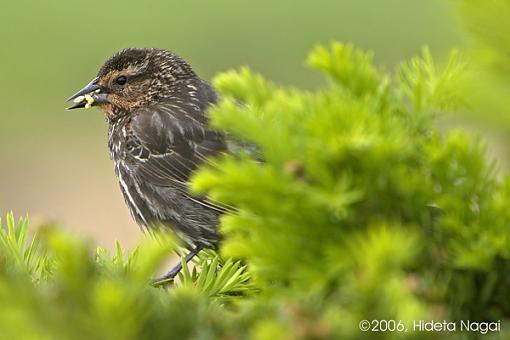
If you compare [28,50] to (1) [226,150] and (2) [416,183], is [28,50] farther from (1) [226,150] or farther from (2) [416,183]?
(2) [416,183]

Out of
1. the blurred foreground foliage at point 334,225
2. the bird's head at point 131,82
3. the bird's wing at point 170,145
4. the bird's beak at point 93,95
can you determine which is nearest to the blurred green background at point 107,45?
the bird's head at point 131,82

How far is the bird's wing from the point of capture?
4.62m

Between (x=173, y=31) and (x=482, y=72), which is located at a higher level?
(x=173, y=31)

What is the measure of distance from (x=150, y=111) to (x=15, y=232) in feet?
9.96

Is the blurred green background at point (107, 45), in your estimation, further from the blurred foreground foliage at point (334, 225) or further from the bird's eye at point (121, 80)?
the blurred foreground foliage at point (334, 225)

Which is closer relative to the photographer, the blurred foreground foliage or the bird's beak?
the blurred foreground foliage

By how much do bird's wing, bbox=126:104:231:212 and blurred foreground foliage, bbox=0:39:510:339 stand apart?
121 inches

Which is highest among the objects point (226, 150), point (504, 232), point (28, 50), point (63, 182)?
point (28, 50)

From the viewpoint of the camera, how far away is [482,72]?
148 cm

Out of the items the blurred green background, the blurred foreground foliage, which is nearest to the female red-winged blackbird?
the blurred foreground foliage

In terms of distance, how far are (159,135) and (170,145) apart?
0.32 ft

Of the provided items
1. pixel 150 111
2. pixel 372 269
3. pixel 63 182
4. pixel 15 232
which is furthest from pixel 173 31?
pixel 372 269

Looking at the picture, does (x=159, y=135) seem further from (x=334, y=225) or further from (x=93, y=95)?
(x=334, y=225)

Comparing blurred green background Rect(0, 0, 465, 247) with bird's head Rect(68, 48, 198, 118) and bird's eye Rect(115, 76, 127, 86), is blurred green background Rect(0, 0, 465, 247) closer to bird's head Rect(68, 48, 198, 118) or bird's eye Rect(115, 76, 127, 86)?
bird's head Rect(68, 48, 198, 118)
